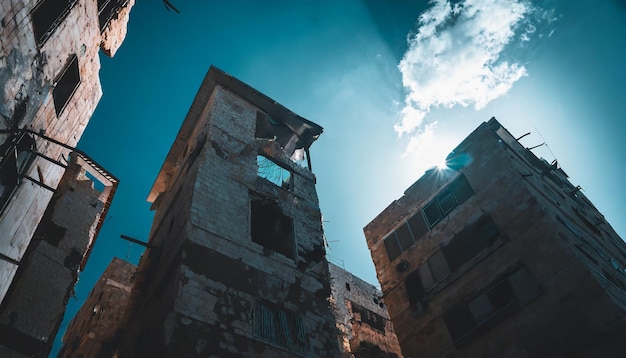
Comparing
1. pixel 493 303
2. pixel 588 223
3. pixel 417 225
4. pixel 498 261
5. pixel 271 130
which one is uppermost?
pixel 271 130

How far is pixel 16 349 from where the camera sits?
10.3 metres

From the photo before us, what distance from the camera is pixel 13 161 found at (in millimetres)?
7465

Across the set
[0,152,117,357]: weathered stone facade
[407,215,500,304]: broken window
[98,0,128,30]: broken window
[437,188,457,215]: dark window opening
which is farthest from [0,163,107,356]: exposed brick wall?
[437,188,457,215]: dark window opening

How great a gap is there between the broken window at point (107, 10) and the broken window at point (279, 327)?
362 inches

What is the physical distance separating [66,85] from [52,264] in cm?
584

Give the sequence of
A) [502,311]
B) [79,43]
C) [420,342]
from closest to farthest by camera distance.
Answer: [79,43] < [502,311] < [420,342]

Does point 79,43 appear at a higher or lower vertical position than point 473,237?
higher

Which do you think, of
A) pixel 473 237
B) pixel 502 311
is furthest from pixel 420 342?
pixel 473 237

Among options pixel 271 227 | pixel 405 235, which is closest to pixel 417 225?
pixel 405 235

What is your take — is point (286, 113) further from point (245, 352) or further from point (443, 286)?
point (245, 352)

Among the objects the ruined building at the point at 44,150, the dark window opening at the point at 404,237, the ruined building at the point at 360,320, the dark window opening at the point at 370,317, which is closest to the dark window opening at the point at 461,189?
the dark window opening at the point at 404,237

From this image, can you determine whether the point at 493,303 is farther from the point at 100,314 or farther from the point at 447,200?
the point at 100,314

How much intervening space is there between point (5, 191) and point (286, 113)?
12.2m

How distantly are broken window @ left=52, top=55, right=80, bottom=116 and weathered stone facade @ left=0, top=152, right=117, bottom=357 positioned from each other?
4.77m
